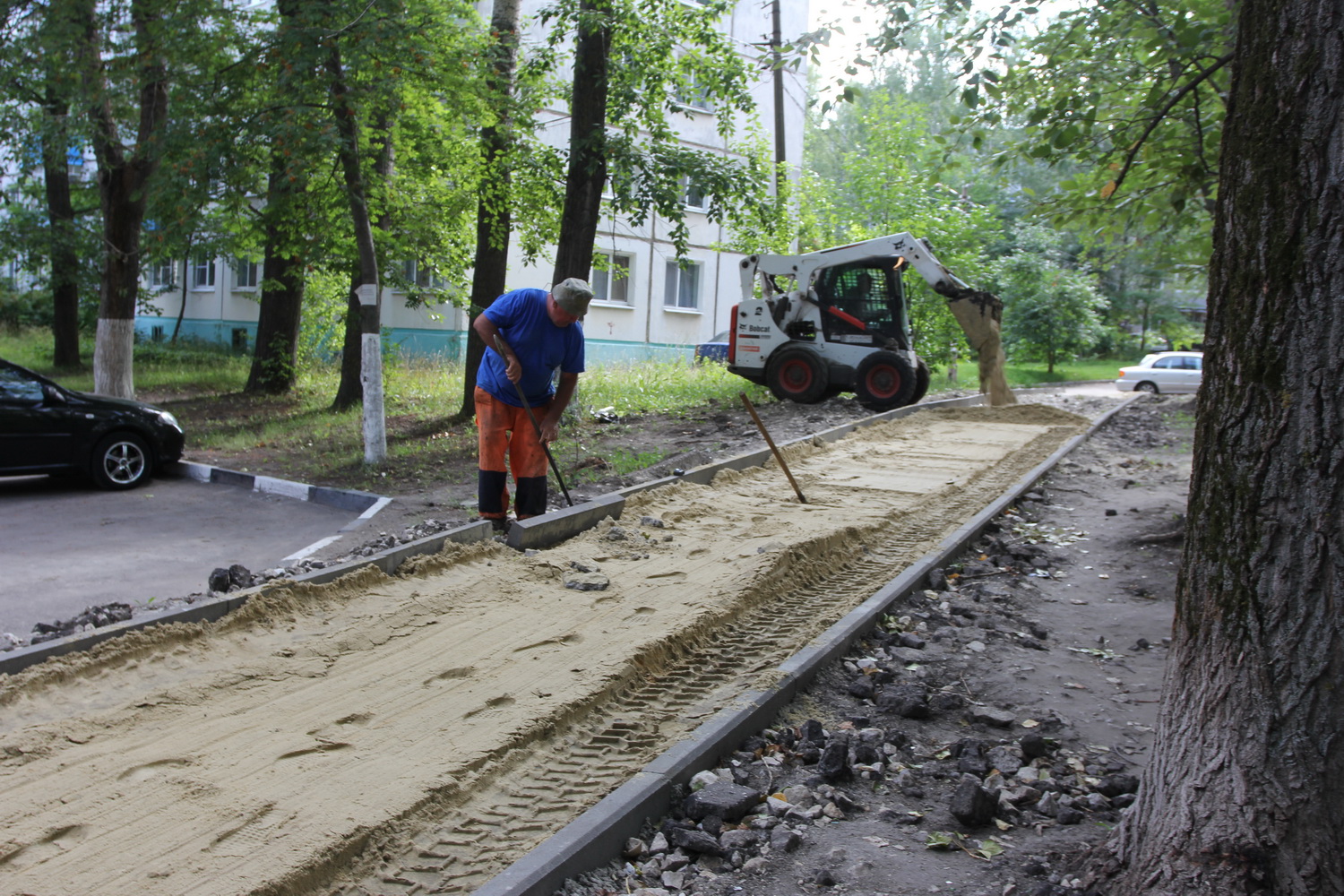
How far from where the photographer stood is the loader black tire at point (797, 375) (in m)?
17.2

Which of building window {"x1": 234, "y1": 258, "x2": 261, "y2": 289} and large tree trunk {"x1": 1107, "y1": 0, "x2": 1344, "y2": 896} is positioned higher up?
building window {"x1": 234, "y1": 258, "x2": 261, "y2": 289}

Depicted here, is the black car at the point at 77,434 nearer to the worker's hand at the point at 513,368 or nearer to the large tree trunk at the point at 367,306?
the large tree trunk at the point at 367,306

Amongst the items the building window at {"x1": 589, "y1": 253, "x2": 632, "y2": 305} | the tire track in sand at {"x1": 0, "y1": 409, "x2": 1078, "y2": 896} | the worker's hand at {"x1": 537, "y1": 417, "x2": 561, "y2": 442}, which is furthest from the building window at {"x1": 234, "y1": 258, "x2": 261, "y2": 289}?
the tire track in sand at {"x1": 0, "y1": 409, "x2": 1078, "y2": 896}

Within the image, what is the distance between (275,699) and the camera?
4.30 metres

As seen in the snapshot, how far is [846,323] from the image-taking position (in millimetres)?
17344

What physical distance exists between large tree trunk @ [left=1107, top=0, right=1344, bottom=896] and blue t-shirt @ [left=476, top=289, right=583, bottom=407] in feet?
15.9

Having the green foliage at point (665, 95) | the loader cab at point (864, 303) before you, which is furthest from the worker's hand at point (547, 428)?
the loader cab at point (864, 303)

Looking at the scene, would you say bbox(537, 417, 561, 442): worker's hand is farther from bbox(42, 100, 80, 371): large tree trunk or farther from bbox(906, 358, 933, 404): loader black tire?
bbox(42, 100, 80, 371): large tree trunk

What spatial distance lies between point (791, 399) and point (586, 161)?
6.12 metres

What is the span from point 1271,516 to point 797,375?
14.8 meters

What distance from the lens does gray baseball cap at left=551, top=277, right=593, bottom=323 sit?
6.98 m

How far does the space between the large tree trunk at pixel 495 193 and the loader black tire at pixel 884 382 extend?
19.9 feet

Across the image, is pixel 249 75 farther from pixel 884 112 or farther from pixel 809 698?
pixel 884 112

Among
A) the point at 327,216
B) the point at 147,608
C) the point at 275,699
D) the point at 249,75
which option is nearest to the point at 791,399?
the point at 327,216
